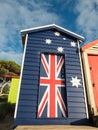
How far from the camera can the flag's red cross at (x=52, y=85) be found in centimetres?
572

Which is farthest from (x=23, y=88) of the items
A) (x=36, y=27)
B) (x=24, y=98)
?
(x=36, y=27)

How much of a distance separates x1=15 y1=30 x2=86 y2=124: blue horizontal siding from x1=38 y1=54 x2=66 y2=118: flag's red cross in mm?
208

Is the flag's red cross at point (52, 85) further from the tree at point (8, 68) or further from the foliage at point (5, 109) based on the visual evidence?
the tree at point (8, 68)

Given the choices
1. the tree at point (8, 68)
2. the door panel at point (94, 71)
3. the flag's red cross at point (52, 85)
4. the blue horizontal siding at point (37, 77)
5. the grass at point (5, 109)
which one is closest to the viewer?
the blue horizontal siding at point (37, 77)

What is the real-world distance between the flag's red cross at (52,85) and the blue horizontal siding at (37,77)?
0.68 ft

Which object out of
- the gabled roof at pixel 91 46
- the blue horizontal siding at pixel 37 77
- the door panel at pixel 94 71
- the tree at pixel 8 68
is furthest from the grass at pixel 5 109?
the tree at pixel 8 68

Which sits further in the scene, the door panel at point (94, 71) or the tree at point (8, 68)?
the tree at point (8, 68)

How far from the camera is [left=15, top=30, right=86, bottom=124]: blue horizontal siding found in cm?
544

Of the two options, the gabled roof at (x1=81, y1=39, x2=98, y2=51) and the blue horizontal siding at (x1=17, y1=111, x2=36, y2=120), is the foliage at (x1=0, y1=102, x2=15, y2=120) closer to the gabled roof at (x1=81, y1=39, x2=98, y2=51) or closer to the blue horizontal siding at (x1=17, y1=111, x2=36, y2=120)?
the blue horizontal siding at (x1=17, y1=111, x2=36, y2=120)

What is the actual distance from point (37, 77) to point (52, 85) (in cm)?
68

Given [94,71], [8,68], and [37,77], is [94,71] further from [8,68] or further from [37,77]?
[8,68]

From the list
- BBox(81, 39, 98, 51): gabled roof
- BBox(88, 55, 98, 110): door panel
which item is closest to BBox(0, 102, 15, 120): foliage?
BBox(88, 55, 98, 110): door panel

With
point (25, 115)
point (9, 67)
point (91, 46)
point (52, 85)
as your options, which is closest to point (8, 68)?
point (9, 67)

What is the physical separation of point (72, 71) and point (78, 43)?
5.06ft
